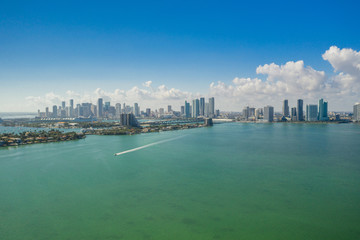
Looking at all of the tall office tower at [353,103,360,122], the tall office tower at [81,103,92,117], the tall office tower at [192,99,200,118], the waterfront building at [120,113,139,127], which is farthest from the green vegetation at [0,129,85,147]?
the tall office tower at [192,99,200,118]

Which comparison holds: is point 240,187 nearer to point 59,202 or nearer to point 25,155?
point 59,202

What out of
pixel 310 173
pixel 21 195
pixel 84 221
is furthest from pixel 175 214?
pixel 310 173

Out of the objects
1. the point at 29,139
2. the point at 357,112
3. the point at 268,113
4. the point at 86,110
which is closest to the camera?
the point at 29,139

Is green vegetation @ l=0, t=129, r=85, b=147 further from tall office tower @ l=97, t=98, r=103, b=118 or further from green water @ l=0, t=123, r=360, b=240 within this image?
tall office tower @ l=97, t=98, r=103, b=118

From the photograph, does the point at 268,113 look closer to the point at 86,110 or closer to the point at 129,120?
the point at 129,120

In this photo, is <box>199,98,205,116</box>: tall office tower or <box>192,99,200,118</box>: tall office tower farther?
<box>199,98,205,116</box>: tall office tower

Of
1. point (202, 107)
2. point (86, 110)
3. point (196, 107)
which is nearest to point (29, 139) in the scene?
point (86, 110)

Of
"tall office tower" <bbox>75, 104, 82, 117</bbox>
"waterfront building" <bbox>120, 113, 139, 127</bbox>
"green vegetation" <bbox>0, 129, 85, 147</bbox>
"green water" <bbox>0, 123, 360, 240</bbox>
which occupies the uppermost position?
"tall office tower" <bbox>75, 104, 82, 117</bbox>

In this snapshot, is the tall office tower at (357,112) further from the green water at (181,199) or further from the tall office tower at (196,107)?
the tall office tower at (196,107)
